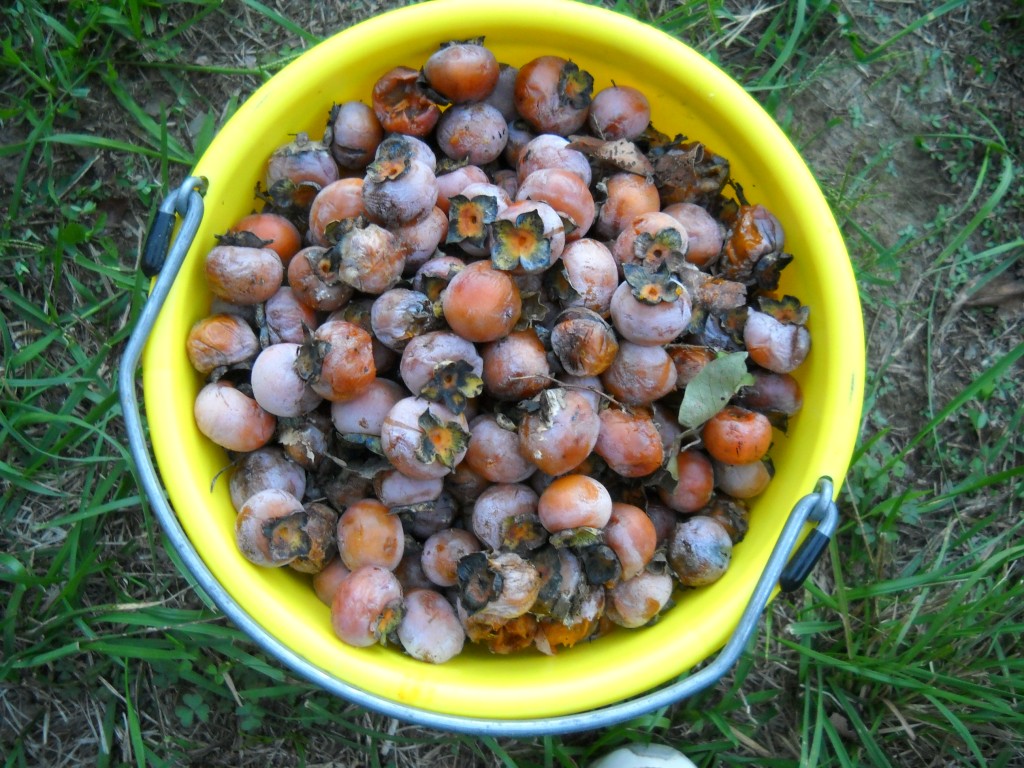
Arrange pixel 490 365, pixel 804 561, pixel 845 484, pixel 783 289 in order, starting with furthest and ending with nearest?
pixel 845 484, pixel 783 289, pixel 490 365, pixel 804 561

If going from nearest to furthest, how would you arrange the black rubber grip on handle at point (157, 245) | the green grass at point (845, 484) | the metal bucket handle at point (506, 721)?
the metal bucket handle at point (506, 721) < the black rubber grip on handle at point (157, 245) < the green grass at point (845, 484)

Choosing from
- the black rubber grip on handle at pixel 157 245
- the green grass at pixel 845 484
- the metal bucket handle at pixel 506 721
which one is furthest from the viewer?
the green grass at pixel 845 484

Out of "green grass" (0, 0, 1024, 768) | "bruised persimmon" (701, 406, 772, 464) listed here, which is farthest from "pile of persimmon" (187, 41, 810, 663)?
"green grass" (0, 0, 1024, 768)

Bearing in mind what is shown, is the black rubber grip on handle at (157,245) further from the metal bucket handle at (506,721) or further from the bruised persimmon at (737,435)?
the bruised persimmon at (737,435)

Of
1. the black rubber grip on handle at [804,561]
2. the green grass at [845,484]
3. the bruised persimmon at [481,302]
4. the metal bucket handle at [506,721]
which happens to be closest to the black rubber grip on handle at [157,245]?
the metal bucket handle at [506,721]

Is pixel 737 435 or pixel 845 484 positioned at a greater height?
pixel 737 435

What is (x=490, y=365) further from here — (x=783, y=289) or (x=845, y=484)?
(x=845, y=484)

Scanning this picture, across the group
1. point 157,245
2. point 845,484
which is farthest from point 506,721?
point 845,484
